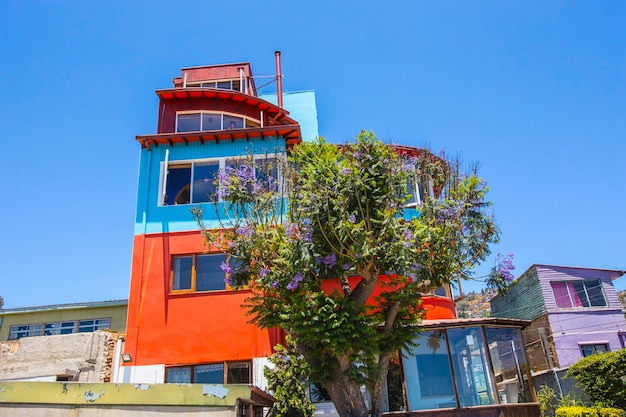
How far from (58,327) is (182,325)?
42.4 ft

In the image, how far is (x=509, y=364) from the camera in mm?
17188

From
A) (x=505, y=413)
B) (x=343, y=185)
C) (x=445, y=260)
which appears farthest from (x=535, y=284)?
(x=343, y=185)

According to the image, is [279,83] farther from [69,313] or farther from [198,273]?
[69,313]

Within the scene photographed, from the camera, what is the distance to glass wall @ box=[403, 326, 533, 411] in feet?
52.3

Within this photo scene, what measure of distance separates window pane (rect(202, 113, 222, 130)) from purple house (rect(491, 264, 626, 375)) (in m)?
20.6

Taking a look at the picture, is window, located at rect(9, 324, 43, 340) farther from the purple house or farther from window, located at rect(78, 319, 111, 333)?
the purple house

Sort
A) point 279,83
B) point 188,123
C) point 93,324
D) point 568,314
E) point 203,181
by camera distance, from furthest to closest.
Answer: point 568,314 → point 93,324 → point 279,83 → point 188,123 → point 203,181

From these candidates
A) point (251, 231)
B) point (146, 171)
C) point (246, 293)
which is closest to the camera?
point (251, 231)

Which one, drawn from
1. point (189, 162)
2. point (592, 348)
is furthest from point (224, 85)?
point (592, 348)

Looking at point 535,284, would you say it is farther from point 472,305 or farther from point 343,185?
point 472,305

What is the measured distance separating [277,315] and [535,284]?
2326cm

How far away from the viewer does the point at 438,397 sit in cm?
1591

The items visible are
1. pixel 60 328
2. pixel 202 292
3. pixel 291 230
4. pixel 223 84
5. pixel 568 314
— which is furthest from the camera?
pixel 568 314

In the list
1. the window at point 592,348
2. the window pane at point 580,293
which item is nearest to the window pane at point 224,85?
the window pane at point 580,293
